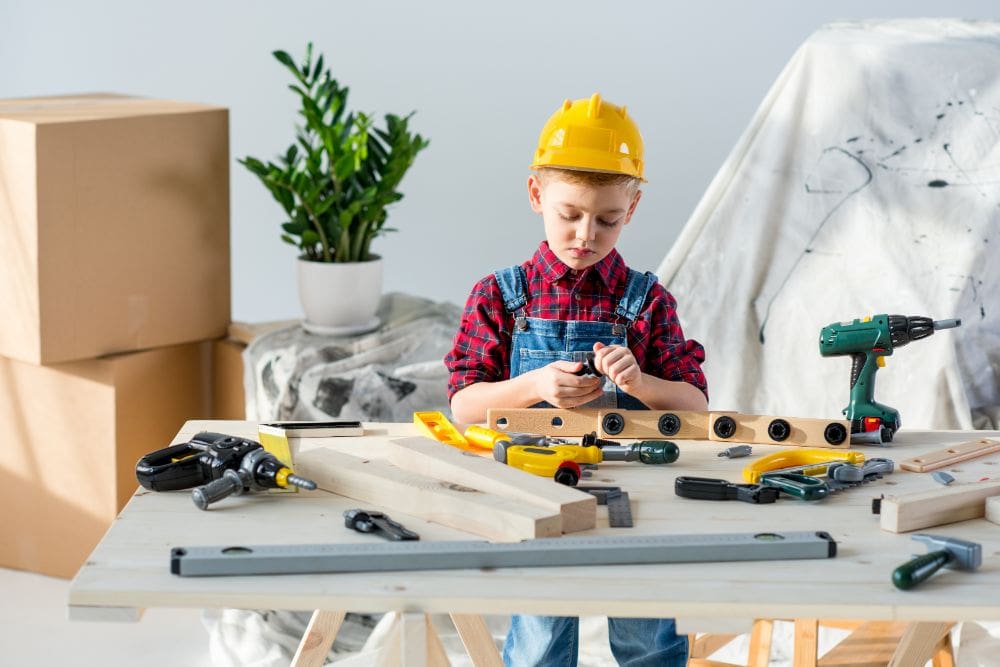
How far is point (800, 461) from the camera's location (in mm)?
1572

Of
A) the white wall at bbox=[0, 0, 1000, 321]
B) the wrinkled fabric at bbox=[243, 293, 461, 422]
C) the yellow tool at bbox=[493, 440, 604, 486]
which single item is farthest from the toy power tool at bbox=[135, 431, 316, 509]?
the white wall at bbox=[0, 0, 1000, 321]

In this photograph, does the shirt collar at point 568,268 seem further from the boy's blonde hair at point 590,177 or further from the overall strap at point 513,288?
the boy's blonde hair at point 590,177

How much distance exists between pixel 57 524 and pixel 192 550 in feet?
6.51

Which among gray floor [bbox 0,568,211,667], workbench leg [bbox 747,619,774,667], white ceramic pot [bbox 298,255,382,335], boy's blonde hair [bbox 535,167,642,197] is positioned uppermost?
boy's blonde hair [bbox 535,167,642,197]

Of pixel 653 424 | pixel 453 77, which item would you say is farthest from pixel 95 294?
pixel 653 424

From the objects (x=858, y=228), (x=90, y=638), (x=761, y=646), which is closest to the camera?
(x=761, y=646)

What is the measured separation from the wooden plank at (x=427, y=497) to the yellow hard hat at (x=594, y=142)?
0.53 meters

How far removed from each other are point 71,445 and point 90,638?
0.53 meters

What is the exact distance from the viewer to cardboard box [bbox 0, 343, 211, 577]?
117 inches

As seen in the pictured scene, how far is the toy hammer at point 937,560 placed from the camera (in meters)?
1.18

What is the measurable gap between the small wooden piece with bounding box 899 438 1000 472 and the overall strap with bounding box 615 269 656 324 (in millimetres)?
484

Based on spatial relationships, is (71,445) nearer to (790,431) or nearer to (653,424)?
(653,424)

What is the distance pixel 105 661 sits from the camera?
257 centimetres

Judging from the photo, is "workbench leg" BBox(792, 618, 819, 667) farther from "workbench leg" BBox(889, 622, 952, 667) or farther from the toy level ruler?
the toy level ruler
